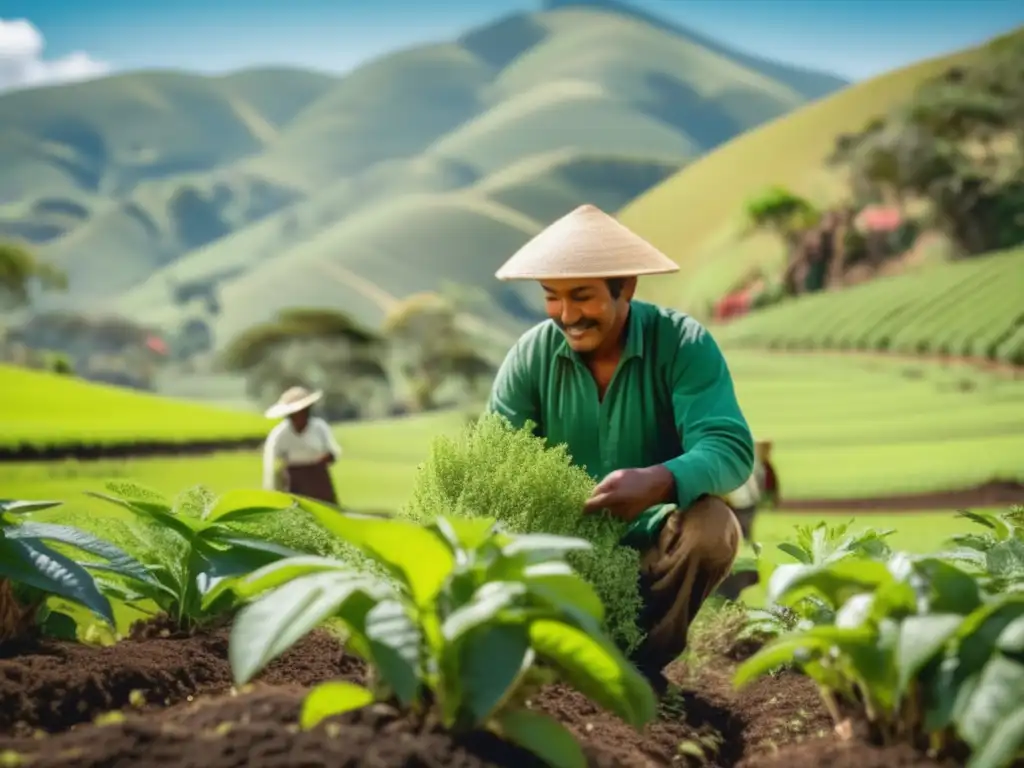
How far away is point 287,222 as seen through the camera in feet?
34.1

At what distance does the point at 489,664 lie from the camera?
4.07 feet

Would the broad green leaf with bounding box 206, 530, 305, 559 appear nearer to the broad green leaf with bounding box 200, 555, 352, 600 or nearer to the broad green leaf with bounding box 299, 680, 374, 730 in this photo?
the broad green leaf with bounding box 200, 555, 352, 600

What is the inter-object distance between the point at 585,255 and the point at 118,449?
4.42 meters

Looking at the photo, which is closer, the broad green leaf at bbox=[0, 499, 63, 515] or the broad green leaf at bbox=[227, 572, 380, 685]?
the broad green leaf at bbox=[227, 572, 380, 685]

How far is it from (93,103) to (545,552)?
966cm

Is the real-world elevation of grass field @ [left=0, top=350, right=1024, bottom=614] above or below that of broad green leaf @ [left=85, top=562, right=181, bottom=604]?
below

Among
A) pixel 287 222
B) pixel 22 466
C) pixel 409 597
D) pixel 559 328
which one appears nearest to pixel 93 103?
pixel 287 222

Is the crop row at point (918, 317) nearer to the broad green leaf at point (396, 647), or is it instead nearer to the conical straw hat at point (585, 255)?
the conical straw hat at point (585, 255)

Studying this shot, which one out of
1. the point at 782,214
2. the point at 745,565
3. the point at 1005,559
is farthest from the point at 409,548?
the point at 782,214

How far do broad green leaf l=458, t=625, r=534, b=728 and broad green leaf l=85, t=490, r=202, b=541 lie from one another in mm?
752

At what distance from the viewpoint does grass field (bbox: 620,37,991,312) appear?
7.47 m

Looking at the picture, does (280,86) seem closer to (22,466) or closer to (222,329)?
(222,329)

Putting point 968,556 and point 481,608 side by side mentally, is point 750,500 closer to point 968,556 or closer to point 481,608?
point 968,556

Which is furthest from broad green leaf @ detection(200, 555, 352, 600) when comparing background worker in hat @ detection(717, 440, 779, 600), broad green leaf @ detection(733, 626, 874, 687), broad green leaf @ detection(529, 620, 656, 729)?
background worker in hat @ detection(717, 440, 779, 600)
